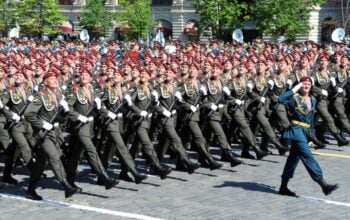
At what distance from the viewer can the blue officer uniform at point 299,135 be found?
10570mm

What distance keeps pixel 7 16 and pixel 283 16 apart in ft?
82.8

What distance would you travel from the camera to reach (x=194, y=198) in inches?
432

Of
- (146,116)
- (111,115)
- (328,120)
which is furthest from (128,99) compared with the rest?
(328,120)

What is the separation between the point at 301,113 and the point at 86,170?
4336 millimetres

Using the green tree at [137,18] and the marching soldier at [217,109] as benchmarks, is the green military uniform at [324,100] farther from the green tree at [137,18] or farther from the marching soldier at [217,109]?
the green tree at [137,18]

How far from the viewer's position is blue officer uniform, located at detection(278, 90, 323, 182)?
1057cm

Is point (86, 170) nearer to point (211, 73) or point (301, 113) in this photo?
point (211, 73)

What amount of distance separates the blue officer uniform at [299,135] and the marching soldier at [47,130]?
3239 mm

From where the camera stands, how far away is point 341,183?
11.9 metres

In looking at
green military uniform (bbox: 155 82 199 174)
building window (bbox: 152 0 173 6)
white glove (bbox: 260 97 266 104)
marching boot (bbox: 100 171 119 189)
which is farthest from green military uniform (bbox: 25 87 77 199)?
building window (bbox: 152 0 173 6)

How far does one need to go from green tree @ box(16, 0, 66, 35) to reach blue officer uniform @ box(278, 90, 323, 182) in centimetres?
4566

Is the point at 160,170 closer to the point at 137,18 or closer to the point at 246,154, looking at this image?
the point at 246,154

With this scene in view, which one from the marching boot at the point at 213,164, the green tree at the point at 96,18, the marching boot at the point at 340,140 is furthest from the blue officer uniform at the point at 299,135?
the green tree at the point at 96,18

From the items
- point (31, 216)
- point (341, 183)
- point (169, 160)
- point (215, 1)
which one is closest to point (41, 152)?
point (31, 216)
